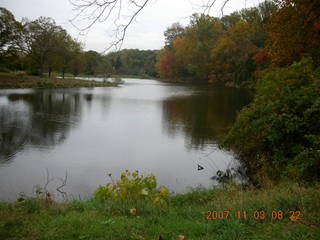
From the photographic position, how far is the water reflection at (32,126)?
38.2ft

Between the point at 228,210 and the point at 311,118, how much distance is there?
443 cm

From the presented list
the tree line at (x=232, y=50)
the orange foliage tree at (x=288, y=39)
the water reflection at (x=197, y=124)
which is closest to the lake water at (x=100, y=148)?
the water reflection at (x=197, y=124)

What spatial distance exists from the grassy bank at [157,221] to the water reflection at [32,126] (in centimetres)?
669

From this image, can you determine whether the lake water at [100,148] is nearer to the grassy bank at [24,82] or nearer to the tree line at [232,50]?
the tree line at [232,50]

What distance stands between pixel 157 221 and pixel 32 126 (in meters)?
13.0

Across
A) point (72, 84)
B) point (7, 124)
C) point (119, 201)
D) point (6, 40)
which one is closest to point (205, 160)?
point (119, 201)

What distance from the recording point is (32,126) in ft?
49.1

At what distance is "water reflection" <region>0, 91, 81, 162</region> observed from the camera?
38.2 feet

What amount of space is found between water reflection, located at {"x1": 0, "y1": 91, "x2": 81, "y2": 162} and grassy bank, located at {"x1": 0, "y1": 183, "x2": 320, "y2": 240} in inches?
263
